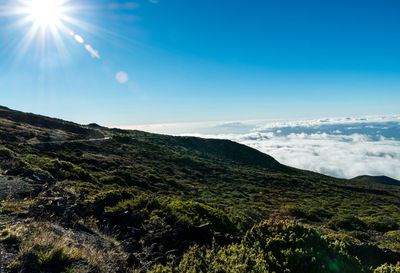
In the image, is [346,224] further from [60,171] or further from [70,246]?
[60,171]

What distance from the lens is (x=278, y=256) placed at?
18.1ft

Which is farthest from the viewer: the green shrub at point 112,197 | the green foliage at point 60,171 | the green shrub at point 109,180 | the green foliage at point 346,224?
the green shrub at point 109,180

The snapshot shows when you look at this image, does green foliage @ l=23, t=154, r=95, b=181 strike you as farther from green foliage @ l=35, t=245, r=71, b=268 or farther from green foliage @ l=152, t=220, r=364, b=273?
green foliage @ l=152, t=220, r=364, b=273

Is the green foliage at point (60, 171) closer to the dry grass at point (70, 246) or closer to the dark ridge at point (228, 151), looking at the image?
the dry grass at point (70, 246)

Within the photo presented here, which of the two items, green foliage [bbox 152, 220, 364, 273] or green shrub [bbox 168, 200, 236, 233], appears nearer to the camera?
green foliage [bbox 152, 220, 364, 273]

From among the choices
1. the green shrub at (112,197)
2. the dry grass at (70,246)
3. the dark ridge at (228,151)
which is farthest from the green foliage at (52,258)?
the dark ridge at (228,151)

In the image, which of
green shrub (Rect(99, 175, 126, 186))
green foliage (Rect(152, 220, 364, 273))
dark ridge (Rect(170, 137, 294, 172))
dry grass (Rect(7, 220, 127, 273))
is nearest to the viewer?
dry grass (Rect(7, 220, 127, 273))

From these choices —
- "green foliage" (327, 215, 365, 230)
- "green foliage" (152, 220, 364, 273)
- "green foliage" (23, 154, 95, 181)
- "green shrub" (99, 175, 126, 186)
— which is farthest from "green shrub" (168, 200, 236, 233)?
"green foliage" (327, 215, 365, 230)

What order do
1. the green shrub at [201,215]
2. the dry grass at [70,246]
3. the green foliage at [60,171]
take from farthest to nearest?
the green foliage at [60,171]
the green shrub at [201,215]
the dry grass at [70,246]

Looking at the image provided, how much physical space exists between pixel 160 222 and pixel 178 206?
7.68ft

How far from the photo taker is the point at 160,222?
8.02 metres

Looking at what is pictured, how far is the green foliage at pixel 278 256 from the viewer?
475 centimetres

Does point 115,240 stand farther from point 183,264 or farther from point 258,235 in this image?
point 258,235

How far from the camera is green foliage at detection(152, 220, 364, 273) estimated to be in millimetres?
4754
